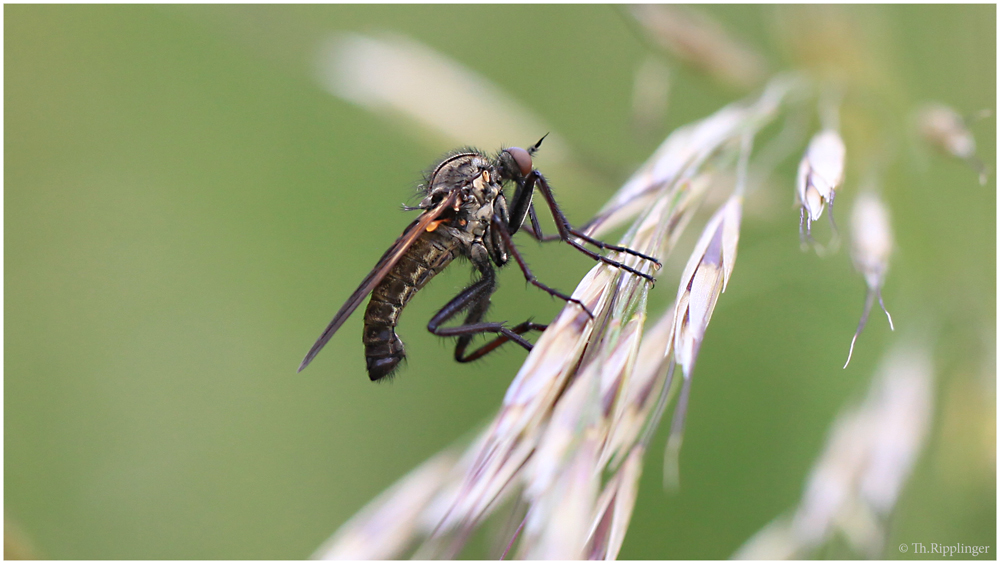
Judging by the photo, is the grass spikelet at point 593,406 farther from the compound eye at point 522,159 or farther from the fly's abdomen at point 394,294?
the fly's abdomen at point 394,294

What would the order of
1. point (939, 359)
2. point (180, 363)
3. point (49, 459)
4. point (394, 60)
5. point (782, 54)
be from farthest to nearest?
point (180, 363) < point (49, 459) < point (394, 60) < point (782, 54) < point (939, 359)

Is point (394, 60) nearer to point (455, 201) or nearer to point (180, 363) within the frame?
point (455, 201)

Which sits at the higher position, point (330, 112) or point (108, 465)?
point (330, 112)

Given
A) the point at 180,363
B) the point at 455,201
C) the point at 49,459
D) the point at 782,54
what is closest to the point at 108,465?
the point at 49,459

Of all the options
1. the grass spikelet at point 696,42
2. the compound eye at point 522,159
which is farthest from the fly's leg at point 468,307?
the grass spikelet at point 696,42

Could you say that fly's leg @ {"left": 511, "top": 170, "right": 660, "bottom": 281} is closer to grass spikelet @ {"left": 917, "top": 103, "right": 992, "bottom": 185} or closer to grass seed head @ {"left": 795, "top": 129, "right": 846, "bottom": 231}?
grass seed head @ {"left": 795, "top": 129, "right": 846, "bottom": 231}

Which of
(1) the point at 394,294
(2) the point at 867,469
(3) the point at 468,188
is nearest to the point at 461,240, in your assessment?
(3) the point at 468,188
